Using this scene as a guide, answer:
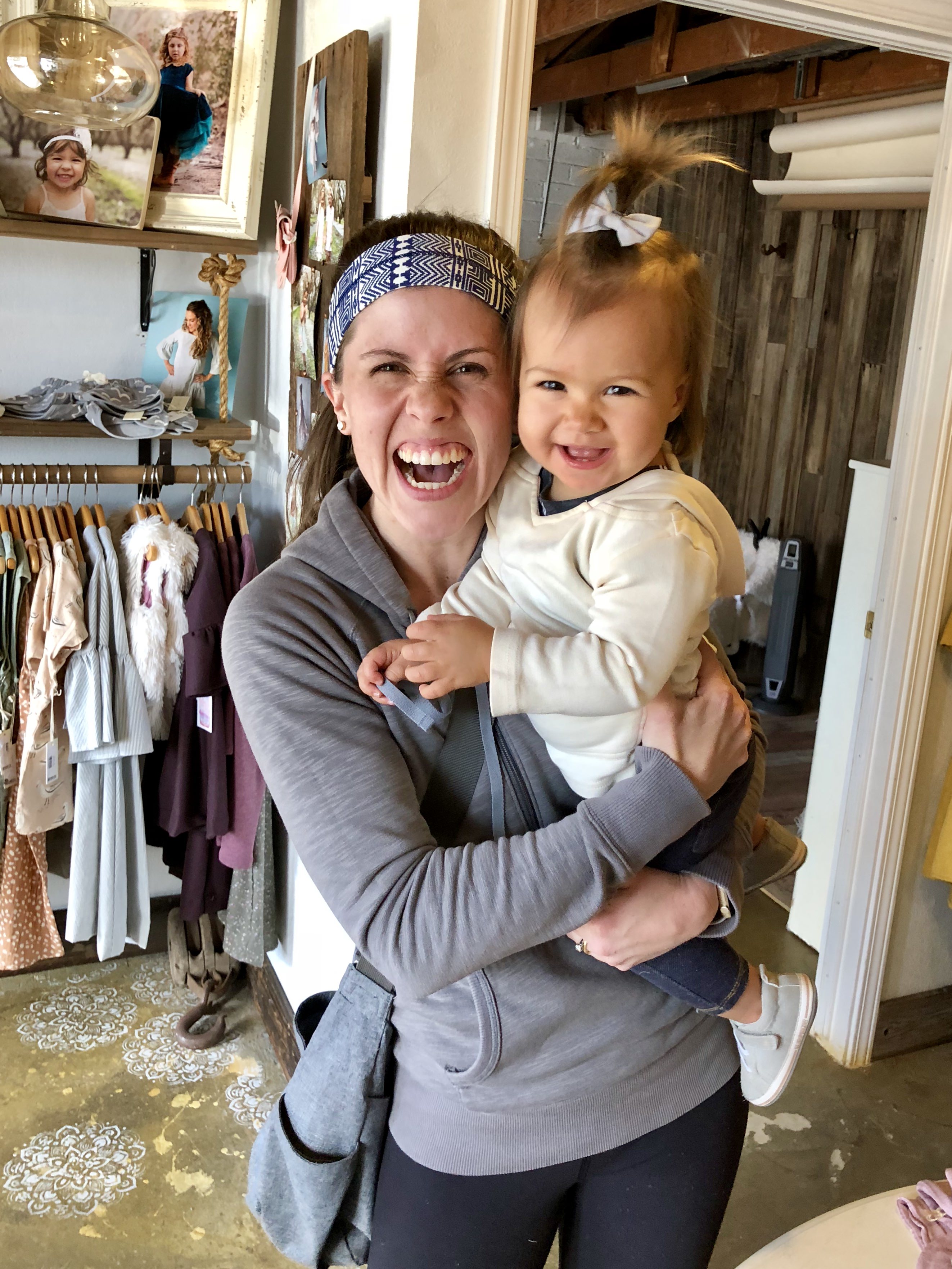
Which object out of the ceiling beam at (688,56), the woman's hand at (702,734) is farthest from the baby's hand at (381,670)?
the ceiling beam at (688,56)

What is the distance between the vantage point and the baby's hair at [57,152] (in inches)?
94.2

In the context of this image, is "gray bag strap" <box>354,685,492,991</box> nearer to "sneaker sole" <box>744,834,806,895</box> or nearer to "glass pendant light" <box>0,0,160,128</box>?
"sneaker sole" <box>744,834,806,895</box>

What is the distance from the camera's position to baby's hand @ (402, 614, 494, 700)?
1.00 metres

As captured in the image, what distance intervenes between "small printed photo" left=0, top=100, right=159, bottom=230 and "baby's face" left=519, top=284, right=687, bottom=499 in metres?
1.69

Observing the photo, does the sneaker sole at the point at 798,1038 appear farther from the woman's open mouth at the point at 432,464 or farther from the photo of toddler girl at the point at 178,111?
the photo of toddler girl at the point at 178,111

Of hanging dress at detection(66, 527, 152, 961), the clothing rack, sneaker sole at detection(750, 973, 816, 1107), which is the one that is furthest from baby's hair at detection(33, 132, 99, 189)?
sneaker sole at detection(750, 973, 816, 1107)

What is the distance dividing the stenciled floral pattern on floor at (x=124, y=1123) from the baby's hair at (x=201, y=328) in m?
1.70

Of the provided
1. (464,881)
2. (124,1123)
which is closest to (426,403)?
(464,881)

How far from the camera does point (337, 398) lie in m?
1.20

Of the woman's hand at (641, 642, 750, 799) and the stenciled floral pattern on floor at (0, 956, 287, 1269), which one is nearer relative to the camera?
the woman's hand at (641, 642, 750, 799)

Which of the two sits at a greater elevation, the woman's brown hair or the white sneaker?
the woman's brown hair

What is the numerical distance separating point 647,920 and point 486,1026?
189mm

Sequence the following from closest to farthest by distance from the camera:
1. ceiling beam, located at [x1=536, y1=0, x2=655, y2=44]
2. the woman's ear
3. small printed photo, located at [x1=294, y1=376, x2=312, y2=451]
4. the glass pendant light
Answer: the woman's ear → the glass pendant light → small printed photo, located at [x1=294, y1=376, x2=312, y2=451] → ceiling beam, located at [x1=536, y1=0, x2=655, y2=44]

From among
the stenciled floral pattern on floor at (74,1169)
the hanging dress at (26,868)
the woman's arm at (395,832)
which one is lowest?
the stenciled floral pattern on floor at (74,1169)
